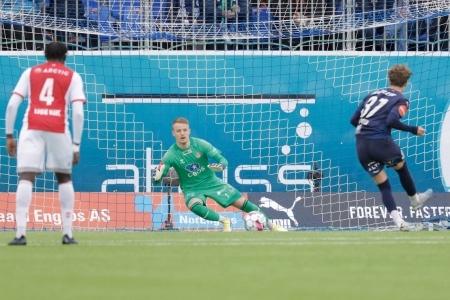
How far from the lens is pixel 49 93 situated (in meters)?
9.31

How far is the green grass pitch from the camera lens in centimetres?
534

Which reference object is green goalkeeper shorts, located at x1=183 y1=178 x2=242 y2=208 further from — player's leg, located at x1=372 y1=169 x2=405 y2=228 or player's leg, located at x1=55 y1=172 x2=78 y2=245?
player's leg, located at x1=55 y1=172 x2=78 y2=245

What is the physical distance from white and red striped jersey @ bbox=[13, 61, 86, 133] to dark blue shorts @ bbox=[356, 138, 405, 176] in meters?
4.44

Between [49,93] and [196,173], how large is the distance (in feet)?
18.7

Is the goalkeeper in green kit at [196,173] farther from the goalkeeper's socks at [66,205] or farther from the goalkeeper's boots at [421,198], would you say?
the goalkeeper's socks at [66,205]

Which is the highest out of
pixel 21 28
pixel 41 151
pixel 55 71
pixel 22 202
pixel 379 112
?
pixel 21 28

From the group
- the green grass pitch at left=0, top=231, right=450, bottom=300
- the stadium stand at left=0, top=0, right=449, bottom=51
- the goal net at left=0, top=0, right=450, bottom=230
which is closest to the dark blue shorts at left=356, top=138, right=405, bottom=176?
the green grass pitch at left=0, top=231, right=450, bottom=300

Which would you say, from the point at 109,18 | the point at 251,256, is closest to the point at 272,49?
the point at 109,18

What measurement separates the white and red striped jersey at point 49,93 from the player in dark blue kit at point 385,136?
174 inches

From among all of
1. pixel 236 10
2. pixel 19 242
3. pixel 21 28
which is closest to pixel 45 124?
pixel 19 242

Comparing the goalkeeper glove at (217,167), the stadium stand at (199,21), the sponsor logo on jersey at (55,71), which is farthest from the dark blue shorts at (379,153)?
the sponsor logo on jersey at (55,71)

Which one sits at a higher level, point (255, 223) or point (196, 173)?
point (196, 173)

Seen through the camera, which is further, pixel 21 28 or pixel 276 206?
pixel 21 28

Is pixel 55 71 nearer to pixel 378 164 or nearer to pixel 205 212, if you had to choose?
pixel 378 164
